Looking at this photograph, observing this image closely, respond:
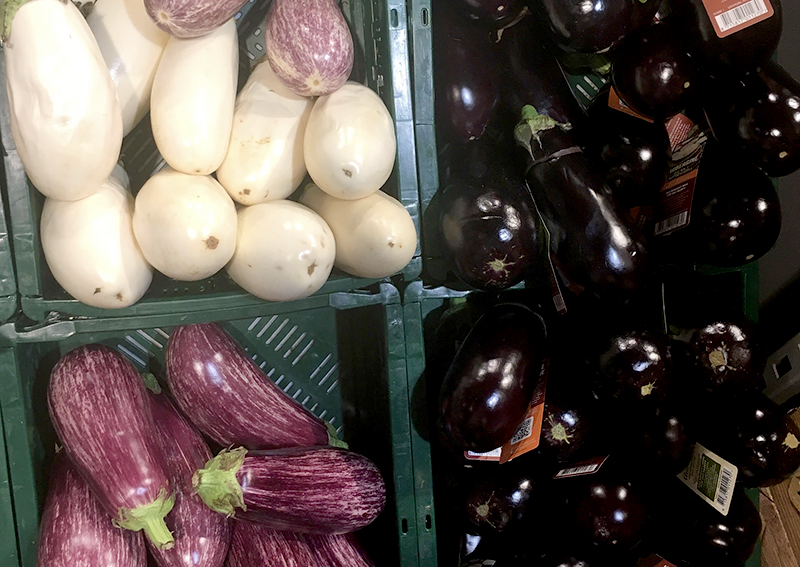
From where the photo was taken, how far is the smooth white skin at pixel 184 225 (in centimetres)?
65

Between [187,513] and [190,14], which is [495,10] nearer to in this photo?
[190,14]

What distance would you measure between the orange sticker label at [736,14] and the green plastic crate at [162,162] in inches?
17.5

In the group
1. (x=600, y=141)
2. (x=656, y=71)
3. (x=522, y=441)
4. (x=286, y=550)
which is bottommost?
(x=286, y=550)

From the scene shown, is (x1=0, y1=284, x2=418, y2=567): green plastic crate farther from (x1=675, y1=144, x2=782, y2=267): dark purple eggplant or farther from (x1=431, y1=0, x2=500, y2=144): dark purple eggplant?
(x1=675, y1=144, x2=782, y2=267): dark purple eggplant

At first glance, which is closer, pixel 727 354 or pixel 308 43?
pixel 308 43

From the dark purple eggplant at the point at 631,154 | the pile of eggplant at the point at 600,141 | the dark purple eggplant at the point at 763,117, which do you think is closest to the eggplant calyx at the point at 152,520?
the pile of eggplant at the point at 600,141

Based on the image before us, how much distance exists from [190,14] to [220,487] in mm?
571

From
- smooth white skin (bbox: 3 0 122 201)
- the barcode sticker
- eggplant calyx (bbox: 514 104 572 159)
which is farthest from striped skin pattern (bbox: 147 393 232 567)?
the barcode sticker

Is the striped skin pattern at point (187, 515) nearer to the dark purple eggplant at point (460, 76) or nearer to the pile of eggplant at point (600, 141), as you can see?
the pile of eggplant at point (600, 141)

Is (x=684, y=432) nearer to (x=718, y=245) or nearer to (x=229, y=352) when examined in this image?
(x=718, y=245)

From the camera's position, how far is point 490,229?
770 mm

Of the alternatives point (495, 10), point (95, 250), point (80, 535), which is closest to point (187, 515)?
point (80, 535)

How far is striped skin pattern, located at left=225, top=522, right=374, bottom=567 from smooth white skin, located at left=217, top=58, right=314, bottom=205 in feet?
1.55

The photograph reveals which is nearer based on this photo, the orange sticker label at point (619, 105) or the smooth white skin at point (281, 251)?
the smooth white skin at point (281, 251)
